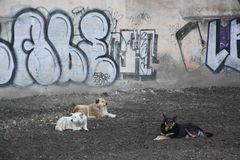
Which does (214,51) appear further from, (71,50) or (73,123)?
(73,123)

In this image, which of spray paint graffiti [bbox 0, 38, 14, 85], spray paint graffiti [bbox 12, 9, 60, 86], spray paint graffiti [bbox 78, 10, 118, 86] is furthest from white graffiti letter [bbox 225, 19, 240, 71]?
spray paint graffiti [bbox 0, 38, 14, 85]

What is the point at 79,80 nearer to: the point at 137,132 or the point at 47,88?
the point at 47,88

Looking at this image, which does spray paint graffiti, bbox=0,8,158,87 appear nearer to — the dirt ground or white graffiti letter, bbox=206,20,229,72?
the dirt ground

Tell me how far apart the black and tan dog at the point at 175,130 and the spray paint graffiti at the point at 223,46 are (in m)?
6.02

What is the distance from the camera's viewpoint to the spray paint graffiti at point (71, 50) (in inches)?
528

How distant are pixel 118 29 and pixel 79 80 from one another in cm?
168

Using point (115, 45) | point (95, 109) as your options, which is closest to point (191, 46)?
point (115, 45)

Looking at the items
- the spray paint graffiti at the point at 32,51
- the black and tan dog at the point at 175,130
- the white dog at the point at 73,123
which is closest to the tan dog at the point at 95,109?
the white dog at the point at 73,123

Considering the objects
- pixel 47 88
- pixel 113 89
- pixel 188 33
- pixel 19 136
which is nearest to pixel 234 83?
pixel 188 33

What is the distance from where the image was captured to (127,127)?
995cm

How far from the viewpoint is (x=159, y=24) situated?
14352mm

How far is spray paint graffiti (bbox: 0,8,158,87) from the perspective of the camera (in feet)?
44.0

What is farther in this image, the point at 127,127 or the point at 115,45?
the point at 115,45

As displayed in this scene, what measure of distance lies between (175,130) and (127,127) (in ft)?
4.24
